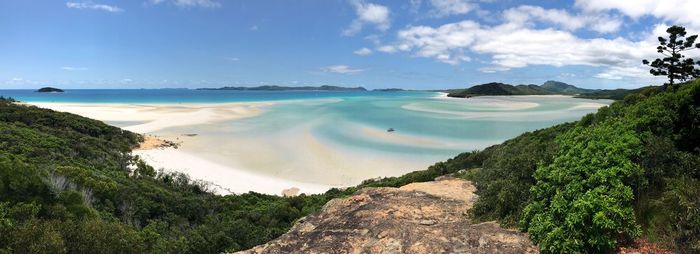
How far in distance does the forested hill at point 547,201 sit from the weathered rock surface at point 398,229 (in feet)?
1.79

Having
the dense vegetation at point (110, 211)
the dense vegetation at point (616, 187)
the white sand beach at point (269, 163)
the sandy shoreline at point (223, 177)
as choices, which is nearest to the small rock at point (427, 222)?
the dense vegetation at point (616, 187)

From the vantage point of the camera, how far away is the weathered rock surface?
7414 mm

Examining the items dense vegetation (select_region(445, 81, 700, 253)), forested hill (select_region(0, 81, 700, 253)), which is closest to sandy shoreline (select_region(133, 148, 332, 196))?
forested hill (select_region(0, 81, 700, 253))

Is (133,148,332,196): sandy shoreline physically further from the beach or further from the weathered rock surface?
the weathered rock surface

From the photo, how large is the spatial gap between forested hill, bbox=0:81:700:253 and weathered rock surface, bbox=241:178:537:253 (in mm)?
545

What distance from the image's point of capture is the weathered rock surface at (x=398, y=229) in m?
7.41

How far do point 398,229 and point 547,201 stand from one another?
2822mm

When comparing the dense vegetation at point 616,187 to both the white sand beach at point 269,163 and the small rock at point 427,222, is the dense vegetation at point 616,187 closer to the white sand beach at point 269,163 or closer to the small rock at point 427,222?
the small rock at point 427,222

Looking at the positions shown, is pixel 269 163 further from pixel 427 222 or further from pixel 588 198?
pixel 588 198

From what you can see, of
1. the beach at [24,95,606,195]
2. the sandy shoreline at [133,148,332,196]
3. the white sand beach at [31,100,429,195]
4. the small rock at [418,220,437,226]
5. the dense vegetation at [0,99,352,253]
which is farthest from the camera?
the beach at [24,95,606,195]

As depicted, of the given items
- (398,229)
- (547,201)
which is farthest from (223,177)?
(547,201)

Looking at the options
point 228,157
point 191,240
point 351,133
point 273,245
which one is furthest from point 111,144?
point 273,245

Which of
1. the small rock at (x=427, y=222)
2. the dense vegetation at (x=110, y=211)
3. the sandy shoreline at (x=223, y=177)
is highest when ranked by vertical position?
the small rock at (x=427, y=222)

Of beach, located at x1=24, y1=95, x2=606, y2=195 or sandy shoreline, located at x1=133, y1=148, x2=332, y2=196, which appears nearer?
sandy shoreline, located at x1=133, y1=148, x2=332, y2=196
